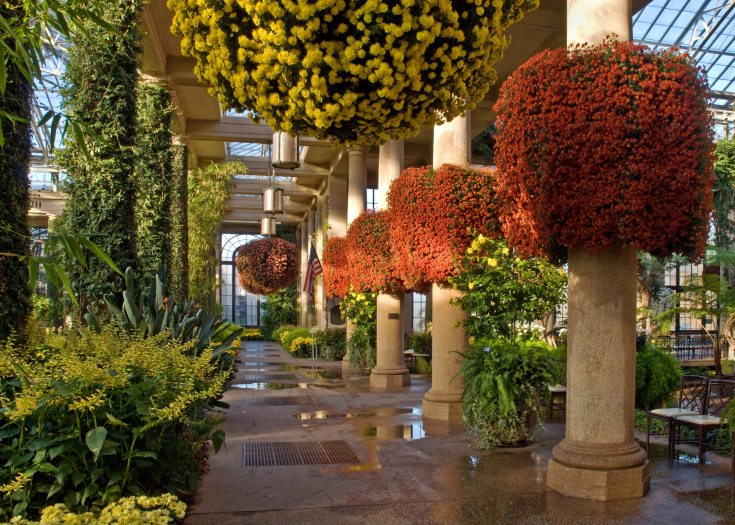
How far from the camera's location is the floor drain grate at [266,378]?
15523 millimetres

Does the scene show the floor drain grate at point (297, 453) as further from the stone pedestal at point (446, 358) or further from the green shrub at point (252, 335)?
the green shrub at point (252, 335)

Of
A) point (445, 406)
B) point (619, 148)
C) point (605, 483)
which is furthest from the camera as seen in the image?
point (445, 406)

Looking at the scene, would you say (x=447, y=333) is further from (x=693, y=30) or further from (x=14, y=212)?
(x=693, y=30)

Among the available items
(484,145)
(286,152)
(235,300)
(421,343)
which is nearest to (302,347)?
(421,343)

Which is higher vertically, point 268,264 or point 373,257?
point 268,264

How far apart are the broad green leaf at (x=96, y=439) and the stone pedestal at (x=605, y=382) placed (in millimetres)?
3906

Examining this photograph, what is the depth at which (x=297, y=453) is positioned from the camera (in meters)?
7.61

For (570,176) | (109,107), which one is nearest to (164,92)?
(109,107)

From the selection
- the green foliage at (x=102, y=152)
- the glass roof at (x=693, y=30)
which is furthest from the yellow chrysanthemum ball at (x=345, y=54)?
the glass roof at (x=693, y=30)

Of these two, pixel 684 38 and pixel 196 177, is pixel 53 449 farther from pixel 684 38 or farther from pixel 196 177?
pixel 684 38

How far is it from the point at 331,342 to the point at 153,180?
11.2 m

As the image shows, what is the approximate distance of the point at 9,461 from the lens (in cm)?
372

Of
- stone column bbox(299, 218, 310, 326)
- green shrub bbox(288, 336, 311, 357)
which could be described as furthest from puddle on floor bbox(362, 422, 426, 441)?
stone column bbox(299, 218, 310, 326)

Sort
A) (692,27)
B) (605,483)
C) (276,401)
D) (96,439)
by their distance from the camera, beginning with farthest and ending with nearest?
1. (692,27)
2. (276,401)
3. (605,483)
4. (96,439)
